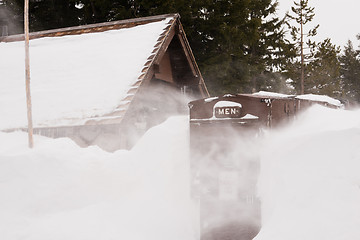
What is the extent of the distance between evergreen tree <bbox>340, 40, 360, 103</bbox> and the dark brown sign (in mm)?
40586

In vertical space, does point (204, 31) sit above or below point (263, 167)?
above

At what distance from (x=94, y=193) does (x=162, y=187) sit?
3.39ft

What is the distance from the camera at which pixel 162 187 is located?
5.46 m

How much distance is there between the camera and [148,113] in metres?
10.3

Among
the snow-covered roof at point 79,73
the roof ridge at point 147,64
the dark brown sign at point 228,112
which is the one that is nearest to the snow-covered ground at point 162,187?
the dark brown sign at point 228,112

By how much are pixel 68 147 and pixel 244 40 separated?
52.2ft

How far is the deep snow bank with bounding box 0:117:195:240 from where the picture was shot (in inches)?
185

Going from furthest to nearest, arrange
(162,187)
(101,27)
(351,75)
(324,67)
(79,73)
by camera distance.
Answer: (351,75) < (324,67) < (101,27) < (79,73) < (162,187)

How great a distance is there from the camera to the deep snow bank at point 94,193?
4.71m

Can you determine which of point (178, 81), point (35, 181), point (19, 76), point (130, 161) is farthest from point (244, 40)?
point (35, 181)

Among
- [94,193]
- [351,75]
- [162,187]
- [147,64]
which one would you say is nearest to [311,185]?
[162,187]

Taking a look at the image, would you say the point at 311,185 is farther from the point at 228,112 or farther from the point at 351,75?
the point at 351,75

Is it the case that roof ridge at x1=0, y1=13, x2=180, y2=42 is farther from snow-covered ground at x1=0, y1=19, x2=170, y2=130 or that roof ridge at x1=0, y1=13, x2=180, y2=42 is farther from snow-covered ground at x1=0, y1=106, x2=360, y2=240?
snow-covered ground at x1=0, y1=106, x2=360, y2=240

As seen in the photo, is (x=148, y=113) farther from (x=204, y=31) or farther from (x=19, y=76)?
(x=204, y=31)
